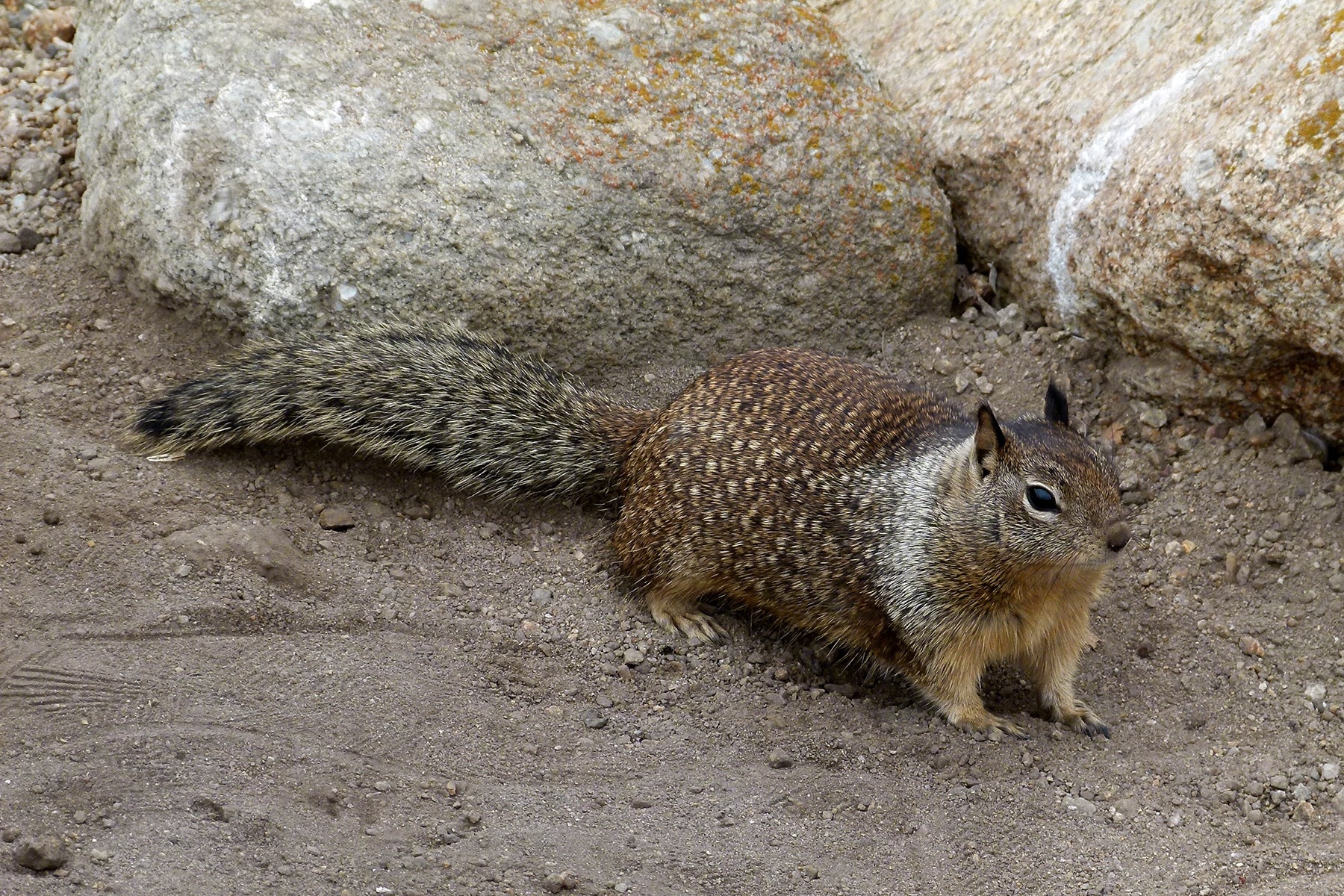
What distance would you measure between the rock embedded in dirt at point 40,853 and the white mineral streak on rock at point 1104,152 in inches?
150

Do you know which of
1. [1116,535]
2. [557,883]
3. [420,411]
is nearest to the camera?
[557,883]

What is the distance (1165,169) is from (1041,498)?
1.36m

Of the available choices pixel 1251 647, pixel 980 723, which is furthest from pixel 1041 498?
pixel 1251 647

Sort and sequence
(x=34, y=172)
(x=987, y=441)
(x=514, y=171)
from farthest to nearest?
(x=34, y=172), (x=514, y=171), (x=987, y=441)

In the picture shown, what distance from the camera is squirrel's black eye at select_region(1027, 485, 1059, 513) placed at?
364 cm

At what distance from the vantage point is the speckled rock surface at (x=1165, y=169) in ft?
12.7

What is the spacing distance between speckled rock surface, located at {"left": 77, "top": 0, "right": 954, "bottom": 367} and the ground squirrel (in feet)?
0.92

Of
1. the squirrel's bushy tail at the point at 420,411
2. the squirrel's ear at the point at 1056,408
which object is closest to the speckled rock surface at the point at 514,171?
the squirrel's bushy tail at the point at 420,411

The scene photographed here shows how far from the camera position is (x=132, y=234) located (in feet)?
15.4

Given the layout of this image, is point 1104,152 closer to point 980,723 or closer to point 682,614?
point 980,723

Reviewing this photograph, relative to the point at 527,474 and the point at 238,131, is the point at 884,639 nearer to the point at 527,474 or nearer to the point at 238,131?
the point at 527,474

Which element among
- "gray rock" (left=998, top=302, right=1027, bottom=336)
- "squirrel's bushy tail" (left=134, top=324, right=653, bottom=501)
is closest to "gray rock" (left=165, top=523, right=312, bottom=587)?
"squirrel's bushy tail" (left=134, top=324, right=653, bottom=501)

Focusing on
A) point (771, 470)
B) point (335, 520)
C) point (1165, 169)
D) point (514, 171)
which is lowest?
point (335, 520)

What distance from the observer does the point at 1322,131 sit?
3814mm
